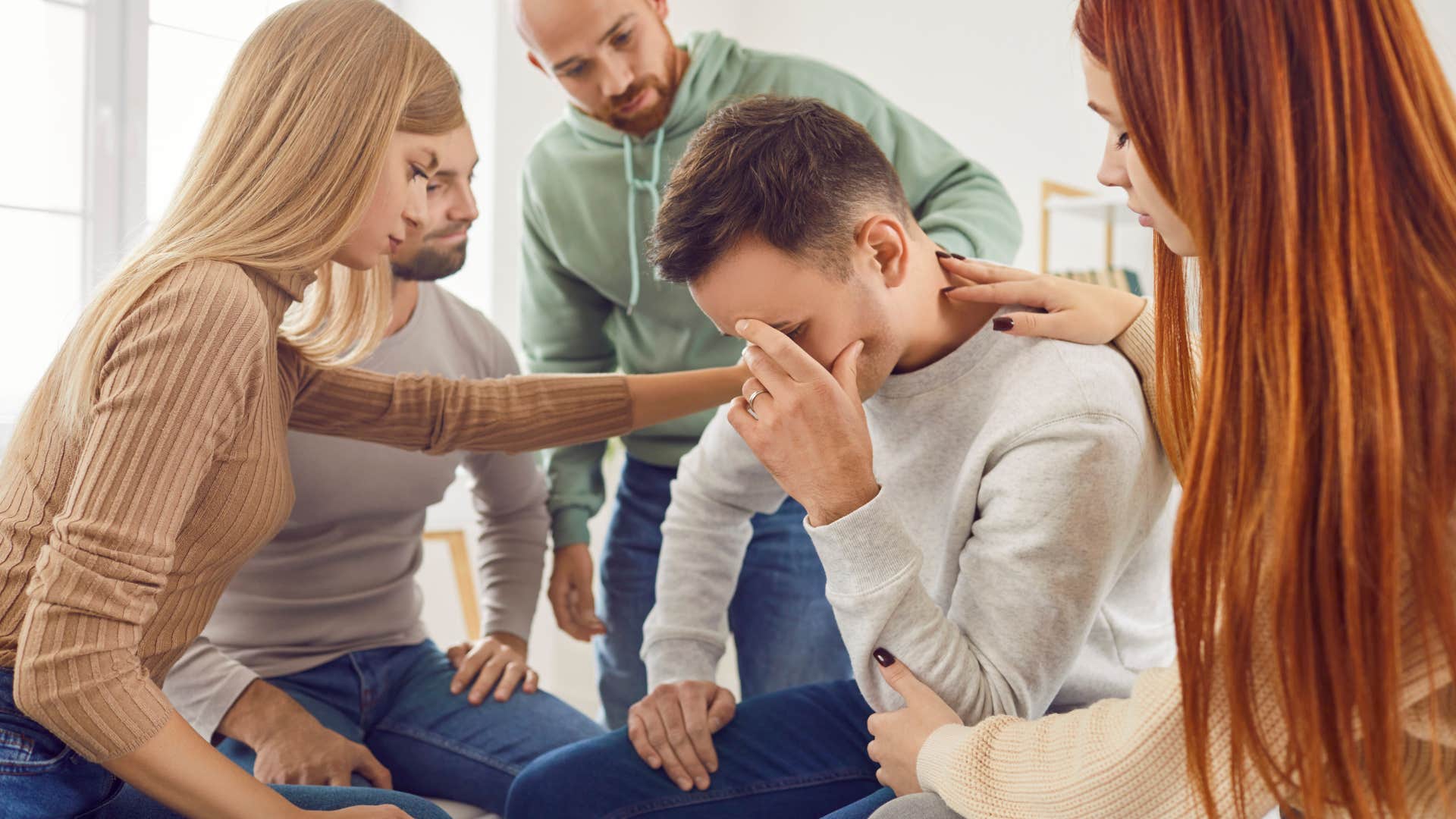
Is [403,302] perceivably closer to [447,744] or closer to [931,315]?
[447,744]

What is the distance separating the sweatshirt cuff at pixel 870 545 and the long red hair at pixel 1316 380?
290mm

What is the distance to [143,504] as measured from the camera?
90cm

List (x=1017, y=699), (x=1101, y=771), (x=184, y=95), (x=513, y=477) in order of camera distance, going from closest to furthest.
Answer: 1. (x=1101, y=771)
2. (x=1017, y=699)
3. (x=513, y=477)
4. (x=184, y=95)

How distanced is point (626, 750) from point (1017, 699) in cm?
44

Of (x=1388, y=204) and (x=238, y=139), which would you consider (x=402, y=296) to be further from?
(x=1388, y=204)

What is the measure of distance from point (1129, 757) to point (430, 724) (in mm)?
954

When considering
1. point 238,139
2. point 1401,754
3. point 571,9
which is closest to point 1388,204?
point 1401,754

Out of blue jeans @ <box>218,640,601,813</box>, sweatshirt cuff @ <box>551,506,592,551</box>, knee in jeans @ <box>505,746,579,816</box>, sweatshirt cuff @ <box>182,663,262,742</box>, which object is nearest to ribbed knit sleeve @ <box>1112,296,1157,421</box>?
knee in jeans @ <box>505,746,579,816</box>

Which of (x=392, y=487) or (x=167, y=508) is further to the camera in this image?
(x=392, y=487)

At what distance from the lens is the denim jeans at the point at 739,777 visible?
1.20 metres

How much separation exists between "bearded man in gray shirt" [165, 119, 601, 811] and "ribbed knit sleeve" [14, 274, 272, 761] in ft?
1.28

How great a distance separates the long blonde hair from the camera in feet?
3.36

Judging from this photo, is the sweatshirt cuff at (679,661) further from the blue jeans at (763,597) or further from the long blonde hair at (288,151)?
the long blonde hair at (288,151)

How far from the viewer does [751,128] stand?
118 centimetres
